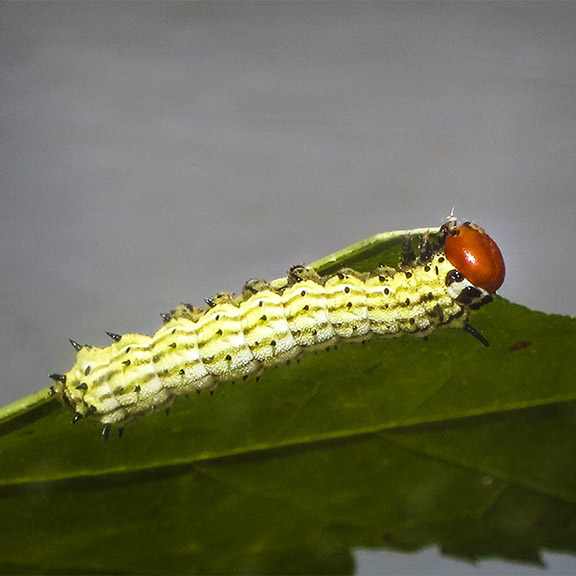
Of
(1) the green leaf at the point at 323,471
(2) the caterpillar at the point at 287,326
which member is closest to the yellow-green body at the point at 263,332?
(2) the caterpillar at the point at 287,326

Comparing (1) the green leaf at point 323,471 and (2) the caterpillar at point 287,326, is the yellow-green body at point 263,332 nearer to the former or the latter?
(2) the caterpillar at point 287,326

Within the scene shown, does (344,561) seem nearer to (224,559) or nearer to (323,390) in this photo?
(224,559)

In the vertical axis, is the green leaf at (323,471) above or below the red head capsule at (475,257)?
below

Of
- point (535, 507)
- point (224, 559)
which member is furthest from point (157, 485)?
point (535, 507)

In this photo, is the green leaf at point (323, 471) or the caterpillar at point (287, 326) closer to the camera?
the green leaf at point (323, 471)

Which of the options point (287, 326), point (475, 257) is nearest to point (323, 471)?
point (287, 326)

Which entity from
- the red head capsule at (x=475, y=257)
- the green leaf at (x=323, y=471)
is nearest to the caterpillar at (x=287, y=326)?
the red head capsule at (x=475, y=257)

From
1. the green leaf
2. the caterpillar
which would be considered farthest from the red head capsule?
the green leaf
